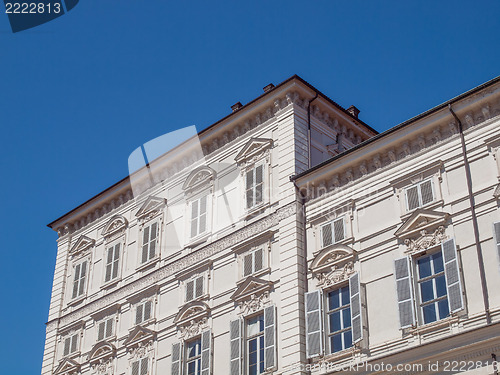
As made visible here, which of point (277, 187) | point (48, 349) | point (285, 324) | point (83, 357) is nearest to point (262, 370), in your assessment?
point (285, 324)

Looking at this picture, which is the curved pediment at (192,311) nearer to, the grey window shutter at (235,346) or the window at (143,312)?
the grey window shutter at (235,346)

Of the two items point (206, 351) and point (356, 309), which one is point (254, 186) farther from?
point (356, 309)

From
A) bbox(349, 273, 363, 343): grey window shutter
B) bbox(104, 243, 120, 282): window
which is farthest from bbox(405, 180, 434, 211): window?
bbox(104, 243, 120, 282): window

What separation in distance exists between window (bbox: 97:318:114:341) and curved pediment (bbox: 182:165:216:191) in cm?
570

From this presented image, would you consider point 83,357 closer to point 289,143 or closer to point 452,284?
point 289,143

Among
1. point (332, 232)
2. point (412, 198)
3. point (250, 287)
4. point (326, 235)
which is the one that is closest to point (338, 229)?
point (332, 232)

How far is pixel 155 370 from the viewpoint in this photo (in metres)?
26.0

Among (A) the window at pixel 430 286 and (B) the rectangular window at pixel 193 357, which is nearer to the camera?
(A) the window at pixel 430 286

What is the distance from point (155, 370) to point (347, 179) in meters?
9.11

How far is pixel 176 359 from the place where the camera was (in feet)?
83.0

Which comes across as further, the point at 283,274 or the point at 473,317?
the point at 283,274

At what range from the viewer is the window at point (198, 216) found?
27250 mm

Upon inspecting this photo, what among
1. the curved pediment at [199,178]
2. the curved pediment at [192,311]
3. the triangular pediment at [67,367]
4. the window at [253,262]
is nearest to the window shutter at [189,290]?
the curved pediment at [192,311]

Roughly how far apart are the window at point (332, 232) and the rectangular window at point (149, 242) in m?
8.01
